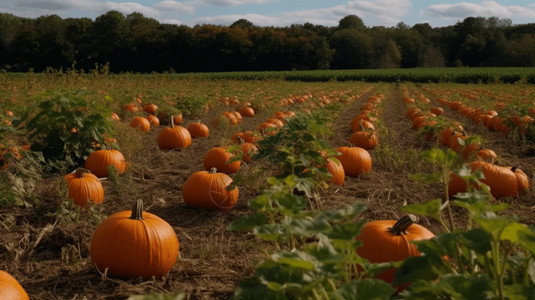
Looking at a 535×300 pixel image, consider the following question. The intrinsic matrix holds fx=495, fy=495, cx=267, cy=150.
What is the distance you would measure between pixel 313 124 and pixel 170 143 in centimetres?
396

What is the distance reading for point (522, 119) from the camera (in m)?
8.42

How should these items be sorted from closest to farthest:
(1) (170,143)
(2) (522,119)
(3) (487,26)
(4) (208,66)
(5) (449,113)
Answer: (1) (170,143), (2) (522,119), (5) (449,113), (4) (208,66), (3) (487,26)

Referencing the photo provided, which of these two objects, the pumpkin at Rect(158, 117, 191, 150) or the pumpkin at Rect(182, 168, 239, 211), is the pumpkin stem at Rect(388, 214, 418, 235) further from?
the pumpkin at Rect(158, 117, 191, 150)

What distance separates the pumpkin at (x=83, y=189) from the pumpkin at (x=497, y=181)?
3.48 meters

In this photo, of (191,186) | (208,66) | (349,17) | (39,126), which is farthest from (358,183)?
(349,17)

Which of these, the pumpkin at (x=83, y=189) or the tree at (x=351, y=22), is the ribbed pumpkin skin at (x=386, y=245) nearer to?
the pumpkin at (x=83, y=189)

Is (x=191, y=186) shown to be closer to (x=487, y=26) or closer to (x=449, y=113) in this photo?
(x=449, y=113)

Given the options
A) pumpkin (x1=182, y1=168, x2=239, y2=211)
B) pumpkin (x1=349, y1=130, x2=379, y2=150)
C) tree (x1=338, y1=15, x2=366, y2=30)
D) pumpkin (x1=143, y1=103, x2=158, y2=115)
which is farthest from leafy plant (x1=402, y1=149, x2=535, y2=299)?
tree (x1=338, y1=15, x2=366, y2=30)

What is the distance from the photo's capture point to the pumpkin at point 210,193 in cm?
470

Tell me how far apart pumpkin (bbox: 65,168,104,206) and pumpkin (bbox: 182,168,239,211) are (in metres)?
0.83

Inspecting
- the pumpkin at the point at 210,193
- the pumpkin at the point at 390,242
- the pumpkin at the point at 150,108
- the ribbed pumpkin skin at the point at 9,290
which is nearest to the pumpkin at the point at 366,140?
the pumpkin at the point at 210,193

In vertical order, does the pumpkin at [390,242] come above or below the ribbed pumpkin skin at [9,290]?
above

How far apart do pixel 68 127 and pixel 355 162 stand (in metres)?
3.61

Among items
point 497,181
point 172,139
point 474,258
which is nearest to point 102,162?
point 172,139
